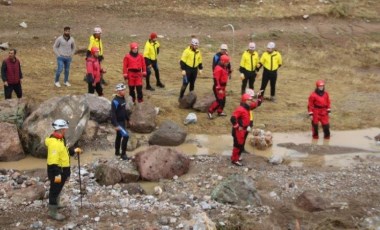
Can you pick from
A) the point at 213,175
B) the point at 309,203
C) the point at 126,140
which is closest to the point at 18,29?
the point at 126,140

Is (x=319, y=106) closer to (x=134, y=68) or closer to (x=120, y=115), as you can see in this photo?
(x=134, y=68)

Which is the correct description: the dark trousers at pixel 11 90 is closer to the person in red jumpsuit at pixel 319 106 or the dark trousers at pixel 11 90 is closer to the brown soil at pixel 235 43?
the brown soil at pixel 235 43

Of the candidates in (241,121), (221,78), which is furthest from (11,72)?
(241,121)

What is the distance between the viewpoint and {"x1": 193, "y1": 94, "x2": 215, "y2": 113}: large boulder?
16.2m

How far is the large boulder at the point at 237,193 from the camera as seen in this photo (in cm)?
1098

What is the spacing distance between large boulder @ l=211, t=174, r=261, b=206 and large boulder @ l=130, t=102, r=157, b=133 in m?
4.00

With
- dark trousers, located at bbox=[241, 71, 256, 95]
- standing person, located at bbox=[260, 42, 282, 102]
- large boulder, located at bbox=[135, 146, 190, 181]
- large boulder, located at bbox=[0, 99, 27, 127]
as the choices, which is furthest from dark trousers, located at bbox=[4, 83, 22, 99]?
standing person, located at bbox=[260, 42, 282, 102]

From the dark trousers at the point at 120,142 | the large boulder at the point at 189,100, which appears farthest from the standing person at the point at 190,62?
the dark trousers at the point at 120,142

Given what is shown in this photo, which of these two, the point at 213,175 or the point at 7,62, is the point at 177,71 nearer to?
the point at 7,62

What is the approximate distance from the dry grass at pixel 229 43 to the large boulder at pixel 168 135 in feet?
3.48

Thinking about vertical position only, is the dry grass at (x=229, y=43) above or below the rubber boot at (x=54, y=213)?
above

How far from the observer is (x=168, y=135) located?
14.0m

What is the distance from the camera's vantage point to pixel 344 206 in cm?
1114

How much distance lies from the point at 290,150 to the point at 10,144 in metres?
6.66
